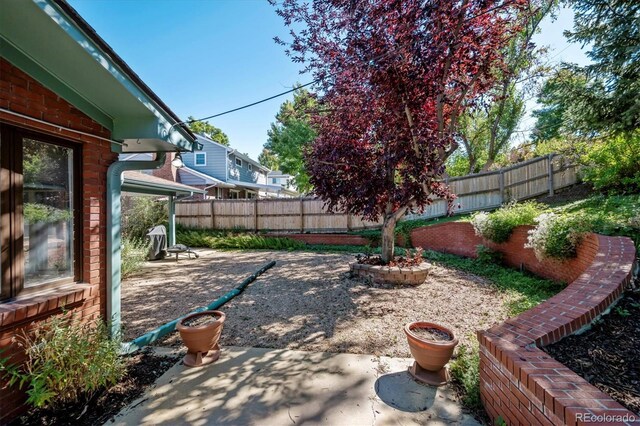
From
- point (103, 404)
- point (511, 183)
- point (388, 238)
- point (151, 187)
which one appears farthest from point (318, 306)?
point (511, 183)

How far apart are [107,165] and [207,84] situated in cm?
832

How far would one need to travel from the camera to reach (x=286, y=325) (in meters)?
3.99

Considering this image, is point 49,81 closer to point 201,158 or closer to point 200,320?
point 200,320

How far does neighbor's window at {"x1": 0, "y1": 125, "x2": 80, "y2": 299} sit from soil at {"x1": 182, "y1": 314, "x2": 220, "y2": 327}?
3.97 feet

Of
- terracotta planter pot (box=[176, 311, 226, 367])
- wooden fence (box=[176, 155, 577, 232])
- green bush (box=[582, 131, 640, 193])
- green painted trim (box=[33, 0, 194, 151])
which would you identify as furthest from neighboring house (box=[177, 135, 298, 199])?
green bush (box=[582, 131, 640, 193])

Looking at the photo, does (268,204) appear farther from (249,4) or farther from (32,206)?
(32,206)

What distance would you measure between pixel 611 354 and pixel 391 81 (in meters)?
4.45

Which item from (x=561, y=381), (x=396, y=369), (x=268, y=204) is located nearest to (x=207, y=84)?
(x=268, y=204)

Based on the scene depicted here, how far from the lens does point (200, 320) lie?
130 inches

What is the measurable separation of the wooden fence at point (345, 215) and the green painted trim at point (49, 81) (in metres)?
6.59

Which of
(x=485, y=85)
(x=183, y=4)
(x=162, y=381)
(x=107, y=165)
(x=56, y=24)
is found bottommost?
(x=162, y=381)

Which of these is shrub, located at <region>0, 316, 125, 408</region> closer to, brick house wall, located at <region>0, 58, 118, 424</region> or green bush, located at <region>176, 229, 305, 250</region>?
brick house wall, located at <region>0, 58, 118, 424</region>

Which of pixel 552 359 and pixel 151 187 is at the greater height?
pixel 151 187

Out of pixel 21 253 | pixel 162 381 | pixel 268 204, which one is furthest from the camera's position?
pixel 268 204
